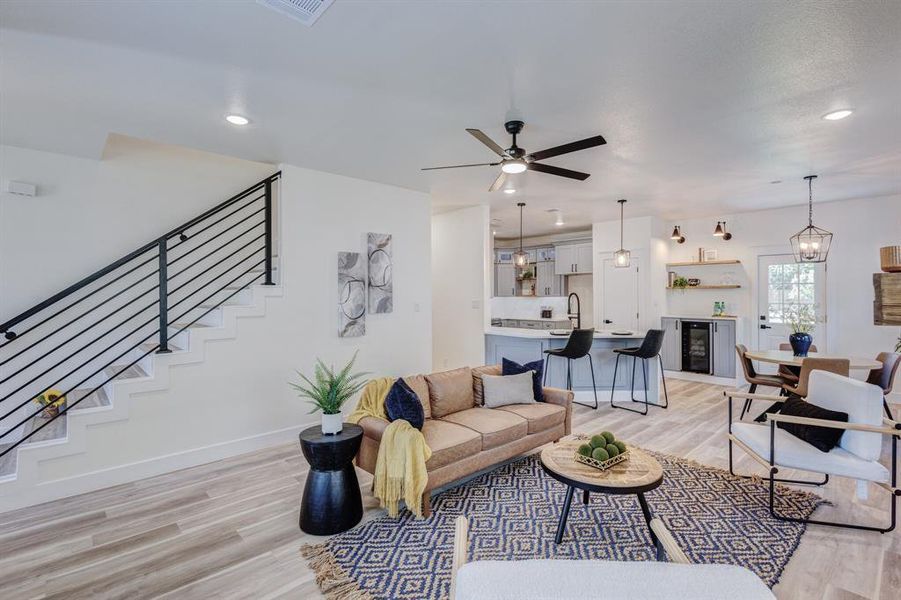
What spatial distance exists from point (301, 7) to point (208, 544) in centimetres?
295

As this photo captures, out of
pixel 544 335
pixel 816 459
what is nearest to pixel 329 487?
pixel 816 459

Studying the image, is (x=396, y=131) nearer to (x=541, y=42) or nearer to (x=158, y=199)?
(x=541, y=42)

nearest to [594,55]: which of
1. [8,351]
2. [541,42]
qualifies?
[541,42]

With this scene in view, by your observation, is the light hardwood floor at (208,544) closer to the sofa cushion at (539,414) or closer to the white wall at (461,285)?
the sofa cushion at (539,414)

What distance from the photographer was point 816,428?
288 centimetres

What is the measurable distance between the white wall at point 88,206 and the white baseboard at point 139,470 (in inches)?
58.1

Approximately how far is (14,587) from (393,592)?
195cm

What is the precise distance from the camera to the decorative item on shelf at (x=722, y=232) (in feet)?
22.1

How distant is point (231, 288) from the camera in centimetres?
464

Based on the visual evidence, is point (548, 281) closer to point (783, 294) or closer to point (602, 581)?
point (783, 294)

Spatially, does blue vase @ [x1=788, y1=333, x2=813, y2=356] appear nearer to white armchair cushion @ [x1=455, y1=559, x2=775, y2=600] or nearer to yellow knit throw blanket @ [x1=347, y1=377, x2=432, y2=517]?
yellow knit throw blanket @ [x1=347, y1=377, x2=432, y2=517]

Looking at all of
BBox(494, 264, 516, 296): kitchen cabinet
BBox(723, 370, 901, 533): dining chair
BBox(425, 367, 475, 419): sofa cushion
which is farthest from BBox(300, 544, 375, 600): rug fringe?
BBox(494, 264, 516, 296): kitchen cabinet

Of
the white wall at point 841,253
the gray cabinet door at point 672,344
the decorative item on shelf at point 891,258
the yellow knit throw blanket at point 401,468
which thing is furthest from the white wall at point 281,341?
the decorative item on shelf at point 891,258

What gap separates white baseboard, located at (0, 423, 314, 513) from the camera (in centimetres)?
308
